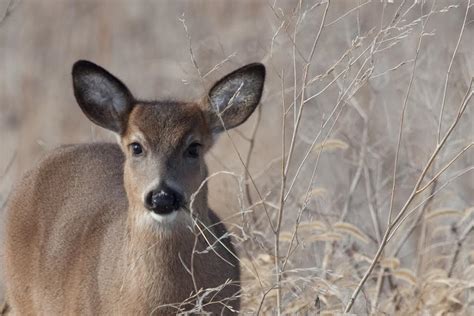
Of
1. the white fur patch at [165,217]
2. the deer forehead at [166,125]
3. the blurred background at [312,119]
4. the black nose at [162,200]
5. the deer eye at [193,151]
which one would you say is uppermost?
the deer forehead at [166,125]

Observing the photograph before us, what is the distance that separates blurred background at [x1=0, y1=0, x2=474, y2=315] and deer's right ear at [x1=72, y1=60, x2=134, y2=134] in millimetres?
479

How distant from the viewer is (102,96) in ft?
25.2

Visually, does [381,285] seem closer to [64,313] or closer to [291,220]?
[291,220]

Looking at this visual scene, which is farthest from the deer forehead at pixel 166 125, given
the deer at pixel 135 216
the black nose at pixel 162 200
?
the black nose at pixel 162 200

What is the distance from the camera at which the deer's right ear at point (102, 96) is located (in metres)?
7.65

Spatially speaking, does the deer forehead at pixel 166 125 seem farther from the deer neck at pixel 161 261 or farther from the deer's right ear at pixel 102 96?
the deer neck at pixel 161 261

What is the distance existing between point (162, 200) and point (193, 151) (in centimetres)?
52

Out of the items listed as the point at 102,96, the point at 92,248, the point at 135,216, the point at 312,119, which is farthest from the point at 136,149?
the point at 312,119

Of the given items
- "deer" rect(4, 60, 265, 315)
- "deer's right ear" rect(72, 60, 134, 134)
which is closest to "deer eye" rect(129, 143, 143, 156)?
"deer" rect(4, 60, 265, 315)

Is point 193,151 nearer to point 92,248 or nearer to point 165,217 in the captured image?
point 165,217

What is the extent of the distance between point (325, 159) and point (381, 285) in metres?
3.18

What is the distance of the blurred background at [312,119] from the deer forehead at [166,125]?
231 millimetres

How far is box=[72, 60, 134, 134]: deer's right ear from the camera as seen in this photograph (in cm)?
765

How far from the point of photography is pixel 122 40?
16516 millimetres
